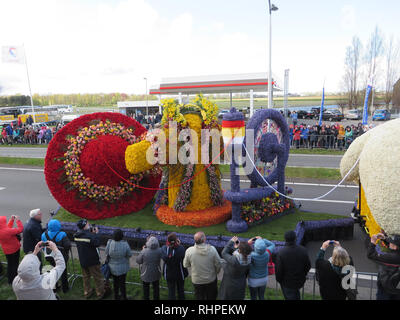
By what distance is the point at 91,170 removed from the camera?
25.5 feet

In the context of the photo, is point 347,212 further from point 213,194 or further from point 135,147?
point 135,147

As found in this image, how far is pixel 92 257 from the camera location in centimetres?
507

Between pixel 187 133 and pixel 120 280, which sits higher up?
pixel 187 133

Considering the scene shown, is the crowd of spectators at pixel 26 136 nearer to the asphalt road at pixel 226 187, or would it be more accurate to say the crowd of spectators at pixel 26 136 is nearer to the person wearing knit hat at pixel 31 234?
the asphalt road at pixel 226 187

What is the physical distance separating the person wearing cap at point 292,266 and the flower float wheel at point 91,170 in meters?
4.20

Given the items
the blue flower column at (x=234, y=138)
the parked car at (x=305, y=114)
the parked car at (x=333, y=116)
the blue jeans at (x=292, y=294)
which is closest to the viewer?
the blue jeans at (x=292, y=294)

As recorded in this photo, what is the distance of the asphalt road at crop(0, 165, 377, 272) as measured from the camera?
7473 mm

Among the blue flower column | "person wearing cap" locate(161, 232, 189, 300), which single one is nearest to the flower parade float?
the blue flower column

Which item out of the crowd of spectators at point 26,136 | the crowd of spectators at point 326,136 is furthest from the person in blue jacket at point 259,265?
the crowd of spectators at point 26,136

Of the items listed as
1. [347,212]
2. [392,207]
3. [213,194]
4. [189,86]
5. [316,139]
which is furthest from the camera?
[189,86]

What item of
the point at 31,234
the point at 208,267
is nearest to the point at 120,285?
the point at 208,267

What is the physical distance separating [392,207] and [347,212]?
4.95 meters

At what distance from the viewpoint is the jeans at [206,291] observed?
181 inches
